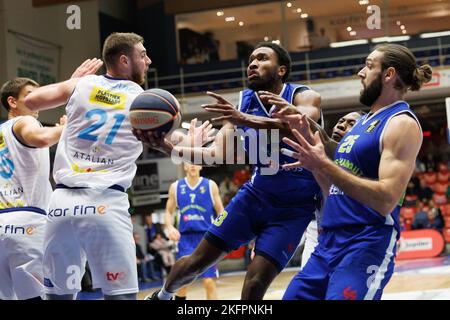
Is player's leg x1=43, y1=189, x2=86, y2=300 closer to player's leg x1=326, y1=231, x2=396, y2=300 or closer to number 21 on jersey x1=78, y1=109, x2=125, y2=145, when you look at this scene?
number 21 on jersey x1=78, y1=109, x2=125, y2=145

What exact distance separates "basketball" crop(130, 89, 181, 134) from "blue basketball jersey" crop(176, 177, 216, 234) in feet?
20.7

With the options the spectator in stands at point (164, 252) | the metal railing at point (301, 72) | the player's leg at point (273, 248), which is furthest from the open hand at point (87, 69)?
the metal railing at point (301, 72)

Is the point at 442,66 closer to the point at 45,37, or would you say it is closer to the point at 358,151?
the point at 45,37

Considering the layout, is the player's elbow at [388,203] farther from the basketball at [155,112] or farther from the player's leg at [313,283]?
the basketball at [155,112]

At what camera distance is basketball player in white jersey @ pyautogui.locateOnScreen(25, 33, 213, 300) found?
4.53 metres

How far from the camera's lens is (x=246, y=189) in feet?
17.3

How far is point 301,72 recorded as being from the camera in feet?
66.7

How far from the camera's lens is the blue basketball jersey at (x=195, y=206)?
10922mm

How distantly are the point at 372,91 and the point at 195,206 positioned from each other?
722cm

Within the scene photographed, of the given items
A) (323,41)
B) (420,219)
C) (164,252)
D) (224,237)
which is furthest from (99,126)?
(323,41)

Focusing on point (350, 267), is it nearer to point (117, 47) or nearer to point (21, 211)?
point (117, 47)

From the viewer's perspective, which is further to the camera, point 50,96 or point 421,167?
point 421,167

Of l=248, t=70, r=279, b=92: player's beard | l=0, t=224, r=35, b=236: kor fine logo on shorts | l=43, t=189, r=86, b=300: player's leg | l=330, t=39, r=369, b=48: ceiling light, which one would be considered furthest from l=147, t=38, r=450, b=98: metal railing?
l=43, t=189, r=86, b=300: player's leg
